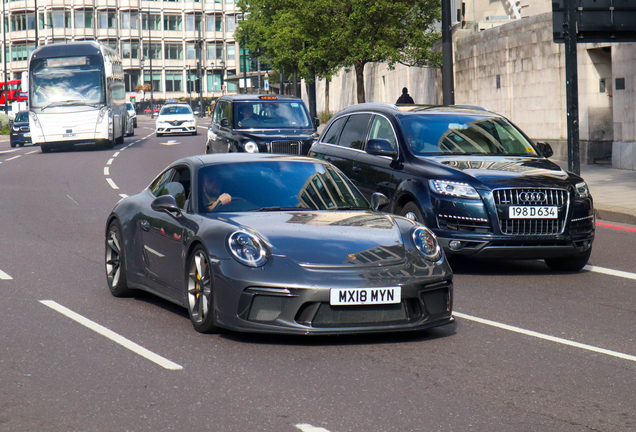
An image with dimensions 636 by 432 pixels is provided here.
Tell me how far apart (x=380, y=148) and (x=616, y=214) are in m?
5.40

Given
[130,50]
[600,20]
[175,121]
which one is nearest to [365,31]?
[175,121]

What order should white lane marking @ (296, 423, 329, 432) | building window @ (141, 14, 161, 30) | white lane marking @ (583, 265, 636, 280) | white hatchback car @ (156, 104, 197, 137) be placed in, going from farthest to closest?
building window @ (141, 14, 161, 30)
white hatchback car @ (156, 104, 197, 137)
white lane marking @ (583, 265, 636, 280)
white lane marking @ (296, 423, 329, 432)

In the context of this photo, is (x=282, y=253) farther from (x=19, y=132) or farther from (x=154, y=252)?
(x=19, y=132)

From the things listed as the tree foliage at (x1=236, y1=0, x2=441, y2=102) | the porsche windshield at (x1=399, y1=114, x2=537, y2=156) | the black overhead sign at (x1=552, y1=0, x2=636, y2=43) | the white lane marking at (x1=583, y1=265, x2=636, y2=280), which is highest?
the tree foliage at (x1=236, y1=0, x2=441, y2=102)

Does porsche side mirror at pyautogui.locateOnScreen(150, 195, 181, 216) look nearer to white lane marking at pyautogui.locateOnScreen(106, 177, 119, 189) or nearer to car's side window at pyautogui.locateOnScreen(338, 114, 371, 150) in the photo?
car's side window at pyautogui.locateOnScreen(338, 114, 371, 150)

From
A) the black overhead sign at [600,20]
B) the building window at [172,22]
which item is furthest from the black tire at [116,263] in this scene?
the building window at [172,22]

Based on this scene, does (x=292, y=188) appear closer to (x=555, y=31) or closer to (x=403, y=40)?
(x=555, y=31)

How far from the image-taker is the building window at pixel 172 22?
454 ft

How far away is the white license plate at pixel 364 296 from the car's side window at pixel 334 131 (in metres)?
6.17

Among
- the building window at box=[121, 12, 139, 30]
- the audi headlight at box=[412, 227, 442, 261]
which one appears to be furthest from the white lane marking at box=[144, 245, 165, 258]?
the building window at box=[121, 12, 139, 30]

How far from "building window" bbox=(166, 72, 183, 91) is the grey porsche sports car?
134m

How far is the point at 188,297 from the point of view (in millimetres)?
7348

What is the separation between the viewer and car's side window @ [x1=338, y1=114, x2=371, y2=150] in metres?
12.0

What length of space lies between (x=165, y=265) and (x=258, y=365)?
1.85 metres
